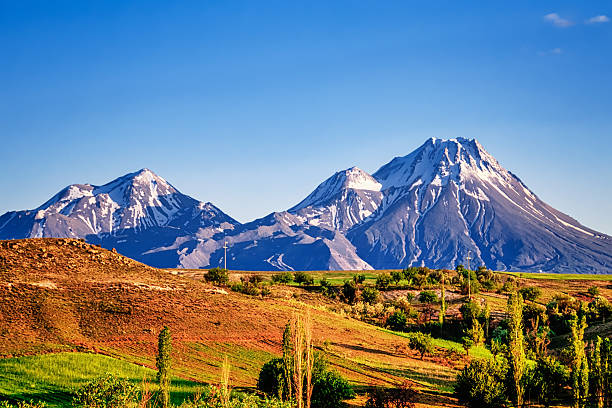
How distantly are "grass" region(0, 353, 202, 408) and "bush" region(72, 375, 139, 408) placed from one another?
4.43 m

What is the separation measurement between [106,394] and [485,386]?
2289 centimetres

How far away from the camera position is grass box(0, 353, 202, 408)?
31.1 meters

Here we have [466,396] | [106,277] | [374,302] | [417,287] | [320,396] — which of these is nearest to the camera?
[320,396]

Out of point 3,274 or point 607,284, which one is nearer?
point 3,274

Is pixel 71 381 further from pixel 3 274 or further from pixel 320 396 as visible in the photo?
pixel 3 274

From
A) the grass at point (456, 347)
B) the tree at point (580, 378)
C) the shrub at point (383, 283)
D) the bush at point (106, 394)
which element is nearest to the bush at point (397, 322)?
the grass at point (456, 347)

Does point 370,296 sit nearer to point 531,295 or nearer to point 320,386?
point 531,295

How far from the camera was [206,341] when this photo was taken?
4722cm

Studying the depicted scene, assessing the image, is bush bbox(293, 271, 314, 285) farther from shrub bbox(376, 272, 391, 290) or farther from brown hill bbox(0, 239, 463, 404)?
brown hill bbox(0, 239, 463, 404)

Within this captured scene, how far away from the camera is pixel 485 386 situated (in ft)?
119

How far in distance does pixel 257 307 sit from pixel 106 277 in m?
15.2

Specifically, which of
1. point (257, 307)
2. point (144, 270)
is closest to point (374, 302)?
point (257, 307)

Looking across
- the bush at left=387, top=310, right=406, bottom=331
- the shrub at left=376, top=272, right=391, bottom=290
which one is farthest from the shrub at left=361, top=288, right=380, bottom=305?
the bush at left=387, top=310, right=406, bottom=331

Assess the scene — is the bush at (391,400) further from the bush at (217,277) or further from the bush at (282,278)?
the bush at (282,278)
